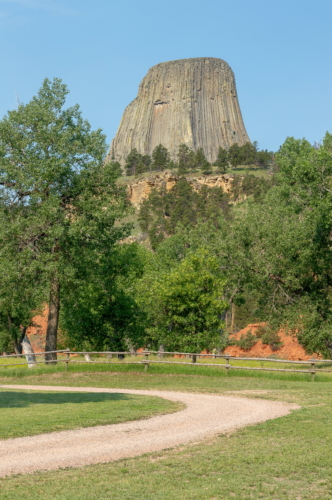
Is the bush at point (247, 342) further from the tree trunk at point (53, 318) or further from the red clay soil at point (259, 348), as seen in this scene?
the tree trunk at point (53, 318)

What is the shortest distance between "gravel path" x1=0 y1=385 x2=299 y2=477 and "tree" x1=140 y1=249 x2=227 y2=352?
16898 millimetres

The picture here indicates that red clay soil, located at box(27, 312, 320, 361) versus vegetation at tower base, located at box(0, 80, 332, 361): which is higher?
vegetation at tower base, located at box(0, 80, 332, 361)

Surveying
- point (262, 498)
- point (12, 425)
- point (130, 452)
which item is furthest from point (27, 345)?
point (262, 498)

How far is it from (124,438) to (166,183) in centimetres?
13181

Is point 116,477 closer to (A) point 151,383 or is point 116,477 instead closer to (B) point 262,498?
(B) point 262,498

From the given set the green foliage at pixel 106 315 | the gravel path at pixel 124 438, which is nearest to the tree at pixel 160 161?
the green foliage at pixel 106 315

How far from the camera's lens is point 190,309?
33.9 m

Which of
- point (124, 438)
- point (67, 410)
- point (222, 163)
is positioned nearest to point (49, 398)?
point (67, 410)

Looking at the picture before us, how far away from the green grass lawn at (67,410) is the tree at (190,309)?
47.2 feet

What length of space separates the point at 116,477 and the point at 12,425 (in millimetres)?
4903

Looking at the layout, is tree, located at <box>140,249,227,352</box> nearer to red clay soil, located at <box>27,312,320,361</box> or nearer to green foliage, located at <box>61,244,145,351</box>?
green foliage, located at <box>61,244,145,351</box>

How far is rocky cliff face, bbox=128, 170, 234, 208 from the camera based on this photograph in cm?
14012

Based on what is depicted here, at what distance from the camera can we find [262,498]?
703cm

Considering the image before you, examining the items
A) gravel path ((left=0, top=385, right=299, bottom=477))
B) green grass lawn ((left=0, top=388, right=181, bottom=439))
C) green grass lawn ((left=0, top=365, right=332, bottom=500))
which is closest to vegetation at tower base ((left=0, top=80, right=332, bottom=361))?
green grass lawn ((left=0, top=388, right=181, bottom=439))
